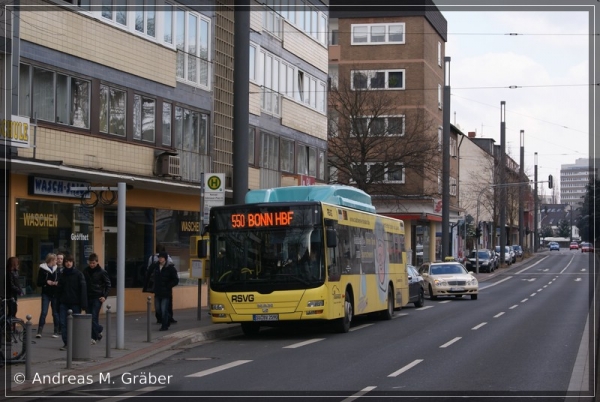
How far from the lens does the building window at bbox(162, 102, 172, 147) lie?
30.1 meters

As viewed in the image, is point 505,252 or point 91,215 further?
point 505,252

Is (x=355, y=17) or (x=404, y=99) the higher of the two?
(x=355, y=17)

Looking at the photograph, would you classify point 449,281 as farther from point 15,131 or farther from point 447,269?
point 15,131

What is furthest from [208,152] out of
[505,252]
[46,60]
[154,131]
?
[505,252]

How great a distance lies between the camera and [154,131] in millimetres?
29375

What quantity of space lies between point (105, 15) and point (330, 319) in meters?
10.7

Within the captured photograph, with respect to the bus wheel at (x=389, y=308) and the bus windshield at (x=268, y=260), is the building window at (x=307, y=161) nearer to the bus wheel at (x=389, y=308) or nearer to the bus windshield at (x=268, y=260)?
the bus wheel at (x=389, y=308)

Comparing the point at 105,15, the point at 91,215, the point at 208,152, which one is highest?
the point at 105,15

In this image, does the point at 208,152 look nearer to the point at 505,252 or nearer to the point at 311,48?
the point at 311,48

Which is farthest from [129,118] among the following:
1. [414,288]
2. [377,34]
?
[377,34]

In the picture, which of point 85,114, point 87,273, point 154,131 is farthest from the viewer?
point 154,131

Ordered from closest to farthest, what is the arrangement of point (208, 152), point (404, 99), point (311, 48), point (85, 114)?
point (85, 114) < point (208, 152) < point (311, 48) < point (404, 99)

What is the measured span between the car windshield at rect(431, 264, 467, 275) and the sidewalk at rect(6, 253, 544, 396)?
16.0m

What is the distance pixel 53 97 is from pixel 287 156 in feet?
57.4
